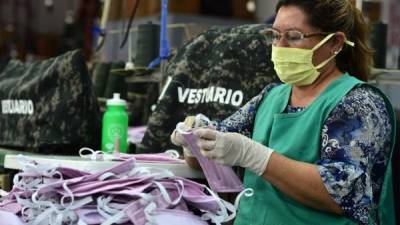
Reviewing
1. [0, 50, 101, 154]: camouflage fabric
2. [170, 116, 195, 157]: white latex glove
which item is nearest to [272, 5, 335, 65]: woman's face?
[170, 116, 195, 157]: white latex glove

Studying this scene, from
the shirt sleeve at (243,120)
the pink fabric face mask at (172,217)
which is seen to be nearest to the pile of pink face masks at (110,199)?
the pink fabric face mask at (172,217)

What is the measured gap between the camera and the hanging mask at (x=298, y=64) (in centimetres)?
185

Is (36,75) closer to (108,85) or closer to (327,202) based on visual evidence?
(108,85)

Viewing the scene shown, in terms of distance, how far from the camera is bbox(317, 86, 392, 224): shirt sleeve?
1.63 metres

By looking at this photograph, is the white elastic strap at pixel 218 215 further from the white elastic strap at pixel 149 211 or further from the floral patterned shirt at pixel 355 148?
the floral patterned shirt at pixel 355 148

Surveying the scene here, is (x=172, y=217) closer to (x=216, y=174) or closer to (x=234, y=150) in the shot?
(x=234, y=150)

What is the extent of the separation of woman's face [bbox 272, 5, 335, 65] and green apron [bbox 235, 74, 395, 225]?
0.09 m

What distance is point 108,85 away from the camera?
11.6ft

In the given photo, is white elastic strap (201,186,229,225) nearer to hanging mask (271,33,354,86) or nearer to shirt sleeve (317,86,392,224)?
shirt sleeve (317,86,392,224)

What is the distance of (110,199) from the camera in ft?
5.19

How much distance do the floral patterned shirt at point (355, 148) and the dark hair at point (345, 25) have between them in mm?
213

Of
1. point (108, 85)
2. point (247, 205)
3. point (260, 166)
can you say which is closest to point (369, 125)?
point (260, 166)

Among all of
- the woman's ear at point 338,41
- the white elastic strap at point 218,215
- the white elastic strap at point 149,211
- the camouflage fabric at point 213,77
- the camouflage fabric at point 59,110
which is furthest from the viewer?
the camouflage fabric at point 59,110

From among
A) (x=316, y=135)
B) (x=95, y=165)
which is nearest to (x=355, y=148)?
(x=316, y=135)
